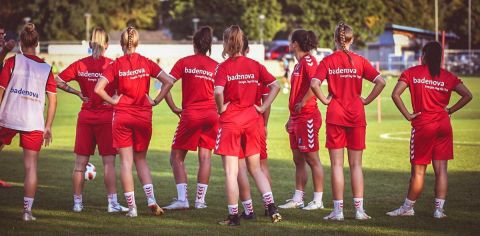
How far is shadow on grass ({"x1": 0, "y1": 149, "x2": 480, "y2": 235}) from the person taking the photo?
10820 mm

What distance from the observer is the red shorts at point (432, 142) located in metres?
11.6

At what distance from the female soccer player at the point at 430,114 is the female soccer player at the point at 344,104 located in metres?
0.48

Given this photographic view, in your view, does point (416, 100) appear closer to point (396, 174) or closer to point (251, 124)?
point (251, 124)

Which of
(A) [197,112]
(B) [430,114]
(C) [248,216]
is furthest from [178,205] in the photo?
(B) [430,114]

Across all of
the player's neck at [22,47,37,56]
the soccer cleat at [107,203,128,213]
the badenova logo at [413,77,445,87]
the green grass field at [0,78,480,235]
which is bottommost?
the green grass field at [0,78,480,235]

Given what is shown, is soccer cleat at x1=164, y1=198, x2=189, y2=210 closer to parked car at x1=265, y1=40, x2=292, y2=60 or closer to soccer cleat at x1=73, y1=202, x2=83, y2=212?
soccer cleat at x1=73, y1=202, x2=83, y2=212

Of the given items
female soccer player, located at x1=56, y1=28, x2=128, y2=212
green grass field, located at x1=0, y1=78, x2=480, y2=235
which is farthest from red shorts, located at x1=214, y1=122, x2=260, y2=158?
female soccer player, located at x1=56, y1=28, x2=128, y2=212

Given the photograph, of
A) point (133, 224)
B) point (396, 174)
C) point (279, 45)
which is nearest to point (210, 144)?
point (133, 224)

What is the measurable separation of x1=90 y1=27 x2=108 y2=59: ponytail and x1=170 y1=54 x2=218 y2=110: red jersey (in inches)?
34.9

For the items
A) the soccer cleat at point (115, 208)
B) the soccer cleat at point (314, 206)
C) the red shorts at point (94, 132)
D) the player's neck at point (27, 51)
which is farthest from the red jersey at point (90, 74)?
the soccer cleat at point (314, 206)

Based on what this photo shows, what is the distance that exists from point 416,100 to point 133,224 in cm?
359

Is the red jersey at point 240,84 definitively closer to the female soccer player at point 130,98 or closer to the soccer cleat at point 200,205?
the female soccer player at point 130,98

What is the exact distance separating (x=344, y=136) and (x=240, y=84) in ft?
4.78

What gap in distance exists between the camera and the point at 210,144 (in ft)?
→ 41.2
